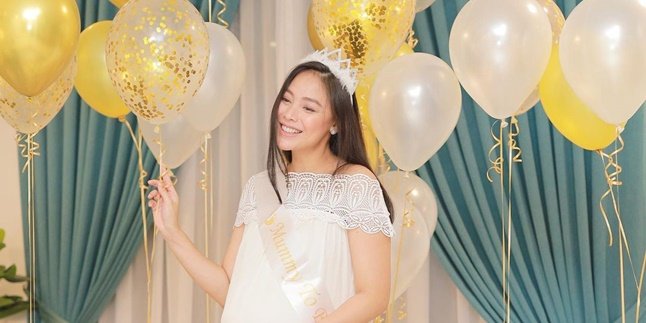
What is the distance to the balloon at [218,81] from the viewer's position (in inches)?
113

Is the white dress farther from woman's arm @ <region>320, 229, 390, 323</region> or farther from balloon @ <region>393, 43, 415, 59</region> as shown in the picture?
balloon @ <region>393, 43, 415, 59</region>

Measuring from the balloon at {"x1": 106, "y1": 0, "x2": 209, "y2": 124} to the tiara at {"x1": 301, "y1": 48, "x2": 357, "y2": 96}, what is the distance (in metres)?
0.30

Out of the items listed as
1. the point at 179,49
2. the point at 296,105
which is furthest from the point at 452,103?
the point at 179,49

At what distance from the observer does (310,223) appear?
239 centimetres

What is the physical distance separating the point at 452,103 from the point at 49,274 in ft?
7.20

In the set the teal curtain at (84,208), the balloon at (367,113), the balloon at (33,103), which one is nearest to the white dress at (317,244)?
the balloon at (367,113)

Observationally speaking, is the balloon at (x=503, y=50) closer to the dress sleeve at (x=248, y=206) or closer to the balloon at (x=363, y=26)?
the balloon at (x=363, y=26)

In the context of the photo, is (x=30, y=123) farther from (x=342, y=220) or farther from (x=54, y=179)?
(x=54, y=179)

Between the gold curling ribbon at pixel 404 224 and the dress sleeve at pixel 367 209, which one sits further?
the gold curling ribbon at pixel 404 224

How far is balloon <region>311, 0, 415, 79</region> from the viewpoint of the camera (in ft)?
8.65

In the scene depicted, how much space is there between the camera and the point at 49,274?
13.6 ft

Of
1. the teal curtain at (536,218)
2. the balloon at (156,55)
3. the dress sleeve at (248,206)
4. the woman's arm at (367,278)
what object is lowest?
the teal curtain at (536,218)

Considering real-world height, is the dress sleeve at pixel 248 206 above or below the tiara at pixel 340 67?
below

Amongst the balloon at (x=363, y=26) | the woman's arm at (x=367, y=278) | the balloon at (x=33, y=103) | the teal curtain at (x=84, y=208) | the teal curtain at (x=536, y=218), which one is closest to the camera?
the woman's arm at (x=367, y=278)
